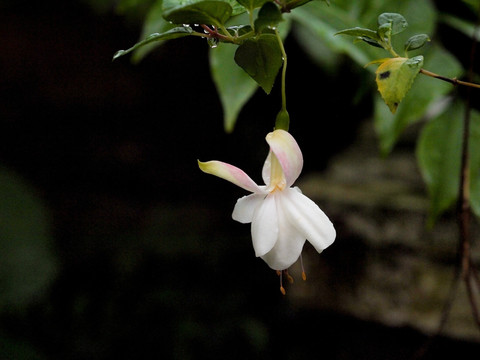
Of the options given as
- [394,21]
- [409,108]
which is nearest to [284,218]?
[394,21]

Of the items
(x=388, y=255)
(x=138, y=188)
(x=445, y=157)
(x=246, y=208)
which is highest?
(x=246, y=208)

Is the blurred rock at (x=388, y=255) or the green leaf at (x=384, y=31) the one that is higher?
the green leaf at (x=384, y=31)

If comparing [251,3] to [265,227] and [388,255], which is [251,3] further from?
[388,255]

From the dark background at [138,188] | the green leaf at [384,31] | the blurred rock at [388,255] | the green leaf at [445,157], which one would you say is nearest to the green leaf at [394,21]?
the green leaf at [384,31]

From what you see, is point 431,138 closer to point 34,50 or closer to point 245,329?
point 245,329

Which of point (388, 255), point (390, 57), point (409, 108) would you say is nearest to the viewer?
point (390, 57)

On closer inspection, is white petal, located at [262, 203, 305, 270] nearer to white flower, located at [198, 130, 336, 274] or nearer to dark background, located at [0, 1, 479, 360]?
white flower, located at [198, 130, 336, 274]

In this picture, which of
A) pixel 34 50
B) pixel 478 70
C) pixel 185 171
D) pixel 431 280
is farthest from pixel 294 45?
pixel 34 50

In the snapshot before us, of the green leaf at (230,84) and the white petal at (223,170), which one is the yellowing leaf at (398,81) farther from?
the green leaf at (230,84)

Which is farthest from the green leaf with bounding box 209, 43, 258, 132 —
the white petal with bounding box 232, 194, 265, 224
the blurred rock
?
the blurred rock
